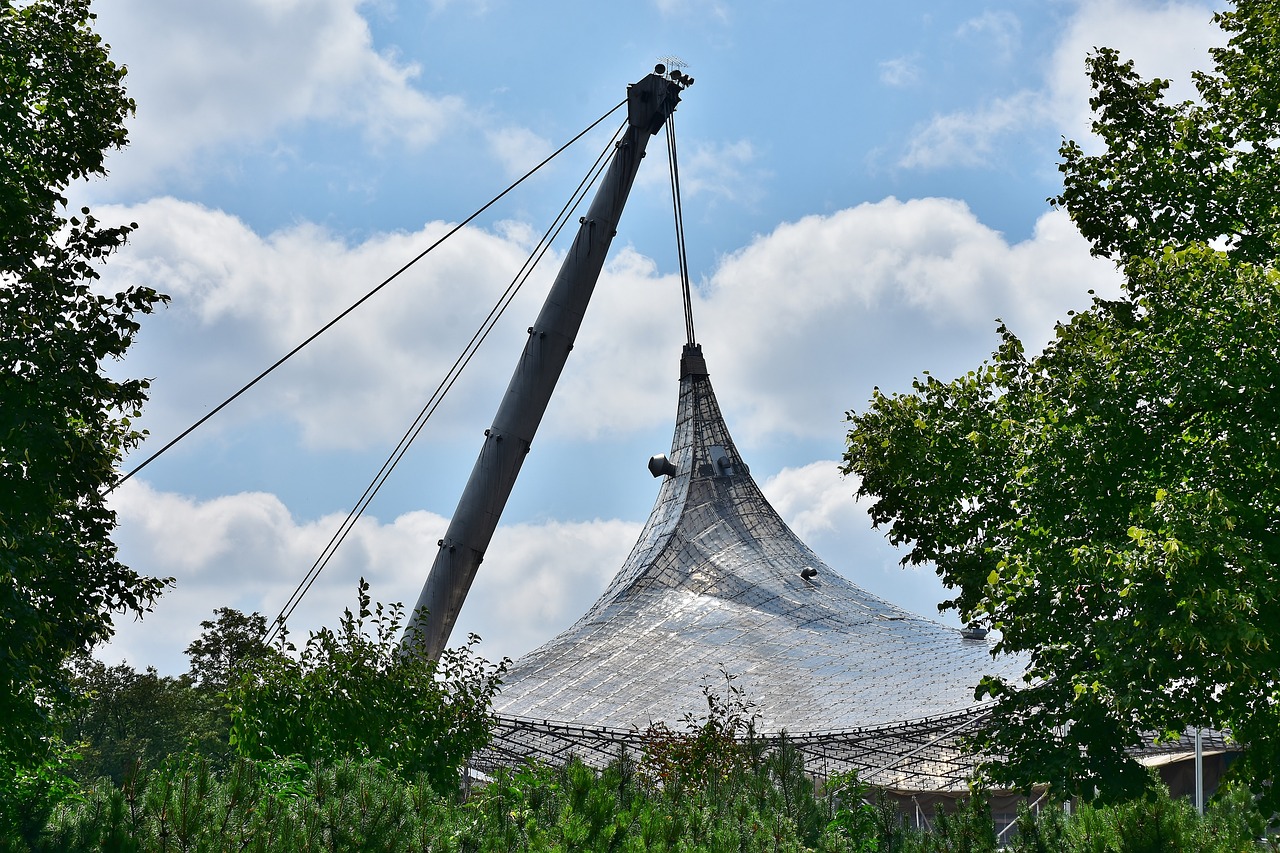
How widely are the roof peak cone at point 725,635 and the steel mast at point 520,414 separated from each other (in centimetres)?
1978

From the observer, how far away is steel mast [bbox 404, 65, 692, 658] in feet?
86.8

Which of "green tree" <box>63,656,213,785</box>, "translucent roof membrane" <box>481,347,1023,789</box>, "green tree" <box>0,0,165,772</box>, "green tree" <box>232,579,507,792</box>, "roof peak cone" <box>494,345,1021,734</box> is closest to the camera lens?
"green tree" <box>0,0,165,772</box>

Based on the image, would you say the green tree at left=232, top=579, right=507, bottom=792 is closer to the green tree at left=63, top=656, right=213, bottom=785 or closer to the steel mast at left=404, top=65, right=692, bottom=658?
the steel mast at left=404, top=65, right=692, bottom=658

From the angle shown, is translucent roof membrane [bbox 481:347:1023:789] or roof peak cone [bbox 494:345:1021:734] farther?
roof peak cone [bbox 494:345:1021:734]

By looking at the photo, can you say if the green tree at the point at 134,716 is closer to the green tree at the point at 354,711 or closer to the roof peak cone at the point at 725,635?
the roof peak cone at the point at 725,635

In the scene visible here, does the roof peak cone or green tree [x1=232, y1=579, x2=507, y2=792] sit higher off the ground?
the roof peak cone

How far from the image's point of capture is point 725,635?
57.3 meters

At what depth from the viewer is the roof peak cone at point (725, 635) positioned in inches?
1901

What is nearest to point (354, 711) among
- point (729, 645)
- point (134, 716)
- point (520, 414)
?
point (520, 414)

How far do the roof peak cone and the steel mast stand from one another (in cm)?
1978

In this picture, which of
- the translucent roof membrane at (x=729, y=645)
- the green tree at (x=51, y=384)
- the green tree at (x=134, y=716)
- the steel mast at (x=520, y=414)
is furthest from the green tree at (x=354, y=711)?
the green tree at (x=134, y=716)

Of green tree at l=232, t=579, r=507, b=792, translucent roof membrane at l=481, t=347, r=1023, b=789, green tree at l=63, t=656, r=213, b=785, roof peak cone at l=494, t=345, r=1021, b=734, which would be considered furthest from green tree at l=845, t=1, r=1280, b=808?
green tree at l=63, t=656, r=213, b=785

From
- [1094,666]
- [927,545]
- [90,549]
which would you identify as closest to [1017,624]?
[1094,666]

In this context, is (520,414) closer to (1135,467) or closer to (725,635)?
(1135,467)
